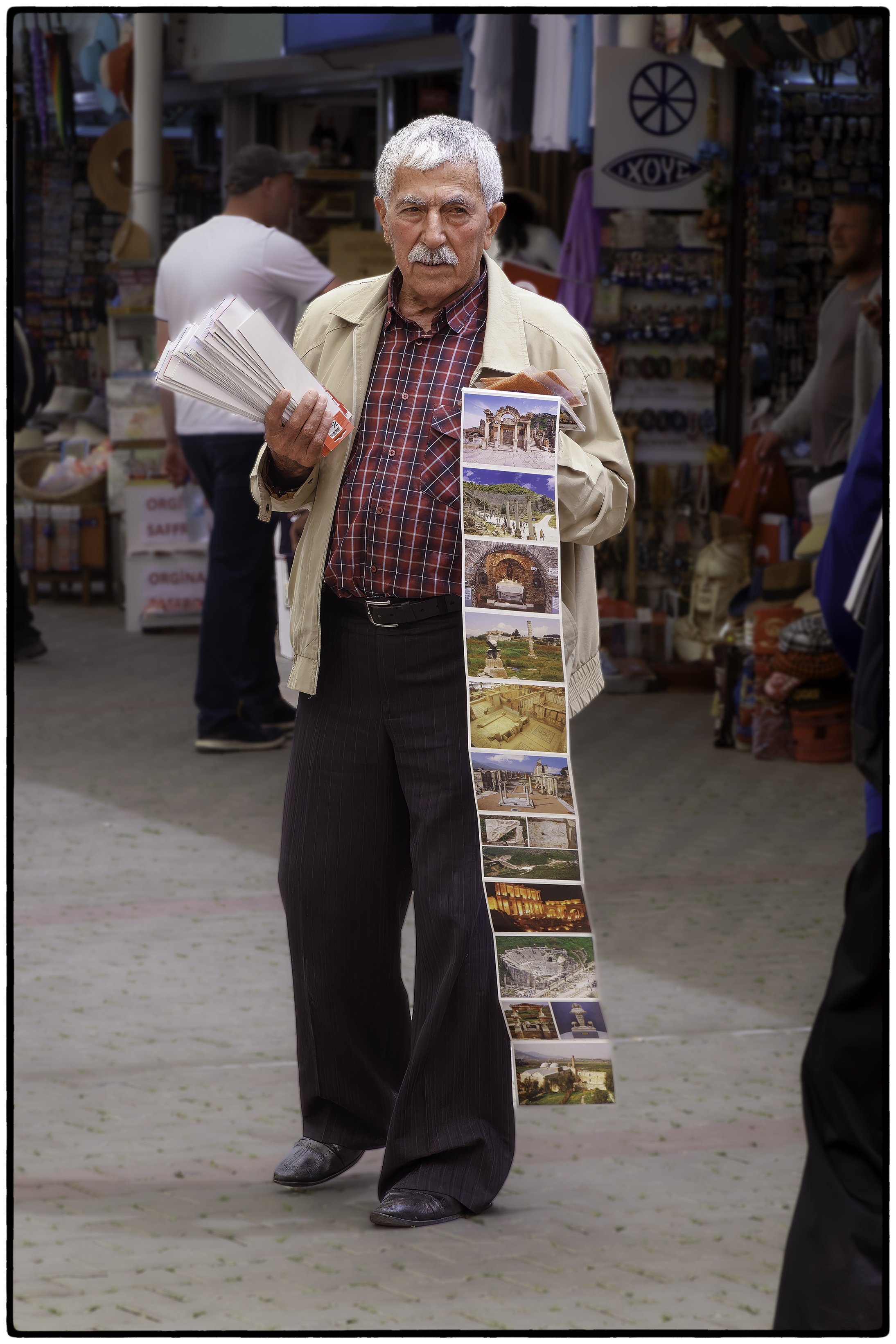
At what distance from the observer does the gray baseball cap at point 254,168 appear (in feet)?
25.8

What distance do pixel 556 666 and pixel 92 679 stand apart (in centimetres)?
748

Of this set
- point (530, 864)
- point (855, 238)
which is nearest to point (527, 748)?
point (530, 864)

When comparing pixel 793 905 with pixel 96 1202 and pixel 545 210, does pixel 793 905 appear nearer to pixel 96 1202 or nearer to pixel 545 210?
pixel 96 1202

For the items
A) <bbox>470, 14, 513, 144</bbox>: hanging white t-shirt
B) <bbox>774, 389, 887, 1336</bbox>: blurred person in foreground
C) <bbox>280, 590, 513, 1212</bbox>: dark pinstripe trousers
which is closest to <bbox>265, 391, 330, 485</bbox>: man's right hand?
<bbox>280, 590, 513, 1212</bbox>: dark pinstripe trousers

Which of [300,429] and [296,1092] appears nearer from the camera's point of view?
[300,429]

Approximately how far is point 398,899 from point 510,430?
1.08 m

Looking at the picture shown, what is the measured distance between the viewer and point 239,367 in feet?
11.1

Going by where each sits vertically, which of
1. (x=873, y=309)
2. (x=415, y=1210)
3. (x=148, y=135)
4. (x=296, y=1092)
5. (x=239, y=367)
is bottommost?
(x=296, y=1092)

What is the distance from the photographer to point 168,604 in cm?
1223

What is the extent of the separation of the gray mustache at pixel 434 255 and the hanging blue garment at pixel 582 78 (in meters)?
6.75

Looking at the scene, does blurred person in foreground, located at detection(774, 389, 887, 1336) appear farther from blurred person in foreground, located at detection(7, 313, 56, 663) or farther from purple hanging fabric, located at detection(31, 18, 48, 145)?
purple hanging fabric, located at detection(31, 18, 48, 145)

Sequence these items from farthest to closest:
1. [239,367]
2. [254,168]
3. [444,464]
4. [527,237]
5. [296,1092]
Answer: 1. [527,237]
2. [254,168]
3. [296,1092]
4. [444,464]
5. [239,367]

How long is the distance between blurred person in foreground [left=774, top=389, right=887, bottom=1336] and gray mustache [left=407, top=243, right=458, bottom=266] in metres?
1.06

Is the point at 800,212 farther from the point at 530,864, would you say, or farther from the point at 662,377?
the point at 530,864
